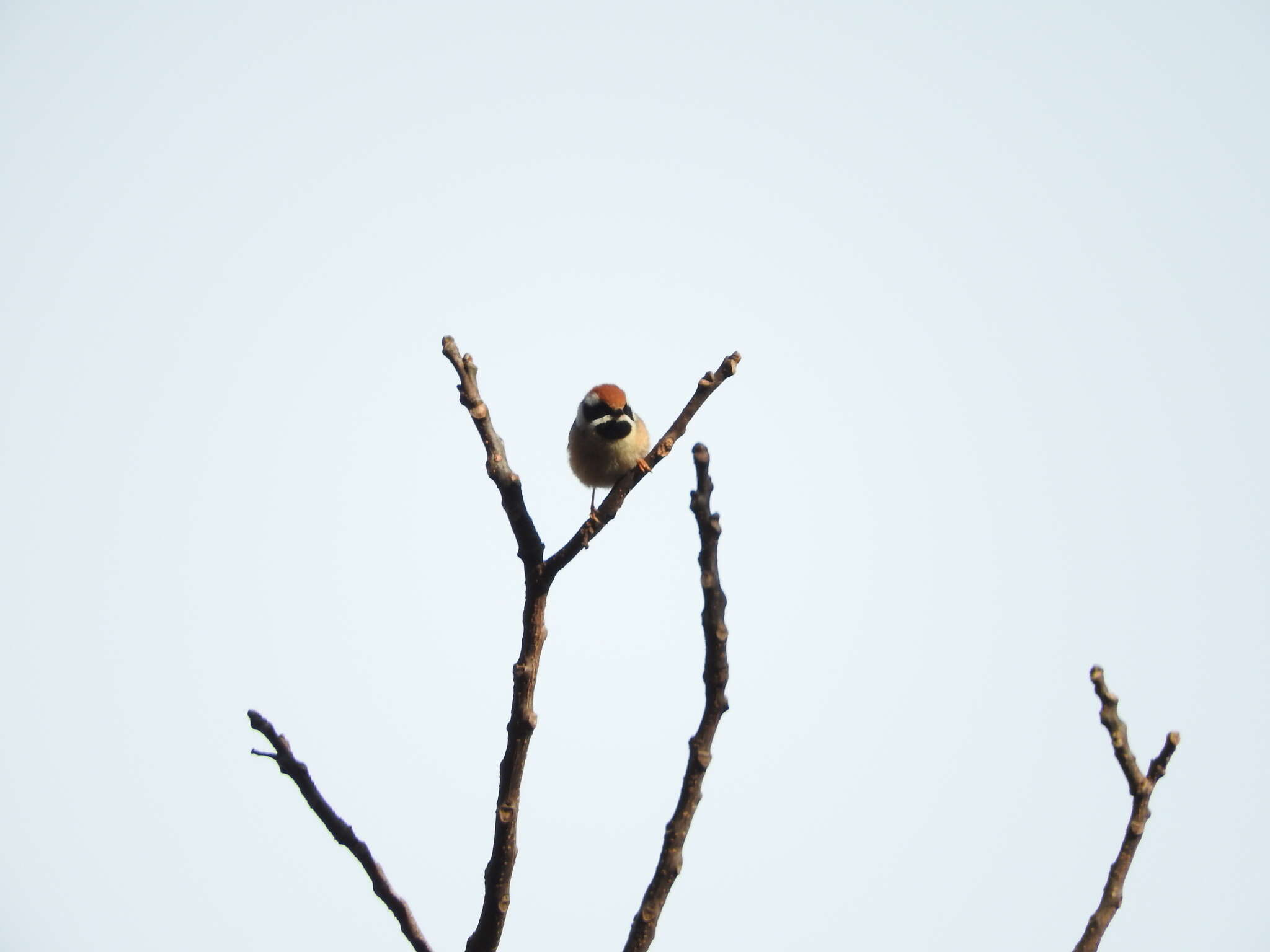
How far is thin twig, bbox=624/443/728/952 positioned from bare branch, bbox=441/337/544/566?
94 centimetres

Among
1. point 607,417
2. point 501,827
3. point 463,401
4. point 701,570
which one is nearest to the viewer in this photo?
point 701,570

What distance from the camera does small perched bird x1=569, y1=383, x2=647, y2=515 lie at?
665cm

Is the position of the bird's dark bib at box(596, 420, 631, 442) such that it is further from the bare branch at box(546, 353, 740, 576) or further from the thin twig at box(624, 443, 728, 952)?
the thin twig at box(624, 443, 728, 952)

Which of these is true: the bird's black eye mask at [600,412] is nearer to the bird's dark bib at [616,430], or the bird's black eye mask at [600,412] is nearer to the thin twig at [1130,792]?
the bird's dark bib at [616,430]

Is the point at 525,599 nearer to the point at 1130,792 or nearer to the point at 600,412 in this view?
the point at 1130,792

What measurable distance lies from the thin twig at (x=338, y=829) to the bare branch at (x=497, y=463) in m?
0.92

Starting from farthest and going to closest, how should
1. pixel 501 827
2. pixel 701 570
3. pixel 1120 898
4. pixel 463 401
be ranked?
pixel 463 401 < pixel 501 827 < pixel 1120 898 < pixel 701 570

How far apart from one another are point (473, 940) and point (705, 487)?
5.58 feet

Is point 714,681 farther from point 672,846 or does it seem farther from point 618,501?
point 618,501

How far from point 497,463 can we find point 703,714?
1155 mm

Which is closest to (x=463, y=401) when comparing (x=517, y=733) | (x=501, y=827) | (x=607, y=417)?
(x=517, y=733)

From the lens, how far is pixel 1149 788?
2.74m

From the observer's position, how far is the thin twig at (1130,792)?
8.80 ft

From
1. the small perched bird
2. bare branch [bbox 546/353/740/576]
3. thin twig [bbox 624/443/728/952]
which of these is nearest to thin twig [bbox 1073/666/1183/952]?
thin twig [bbox 624/443/728/952]
